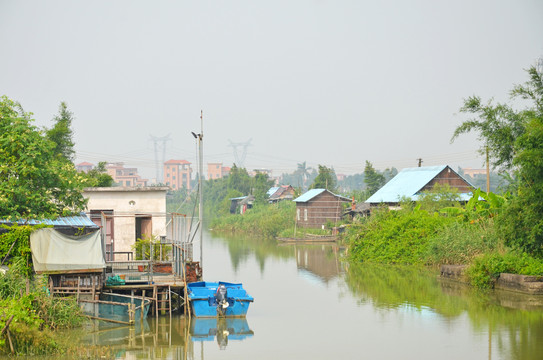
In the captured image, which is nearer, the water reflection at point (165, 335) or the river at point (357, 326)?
the river at point (357, 326)

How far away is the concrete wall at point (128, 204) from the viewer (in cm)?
2392

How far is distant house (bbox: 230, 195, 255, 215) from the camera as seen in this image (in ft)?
222

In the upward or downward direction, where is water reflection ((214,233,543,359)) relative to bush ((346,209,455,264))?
downward

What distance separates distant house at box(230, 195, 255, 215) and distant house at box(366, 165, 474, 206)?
27.1 meters

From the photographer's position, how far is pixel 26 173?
17375 millimetres

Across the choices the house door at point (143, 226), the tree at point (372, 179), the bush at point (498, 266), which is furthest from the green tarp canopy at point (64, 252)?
the tree at point (372, 179)

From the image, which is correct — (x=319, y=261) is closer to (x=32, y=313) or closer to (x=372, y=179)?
(x=32, y=313)

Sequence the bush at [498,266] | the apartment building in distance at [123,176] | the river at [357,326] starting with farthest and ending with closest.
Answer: the apartment building in distance at [123,176] → the bush at [498,266] → the river at [357,326]

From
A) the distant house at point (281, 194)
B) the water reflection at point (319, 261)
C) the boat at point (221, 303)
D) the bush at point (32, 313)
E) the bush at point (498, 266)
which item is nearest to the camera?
the bush at point (32, 313)

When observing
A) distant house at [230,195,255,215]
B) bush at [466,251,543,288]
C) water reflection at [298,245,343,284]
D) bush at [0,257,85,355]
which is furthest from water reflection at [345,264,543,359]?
distant house at [230,195,255,215]

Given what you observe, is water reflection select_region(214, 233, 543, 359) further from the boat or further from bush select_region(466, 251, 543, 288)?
the boat

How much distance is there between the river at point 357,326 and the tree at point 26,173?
3.71m

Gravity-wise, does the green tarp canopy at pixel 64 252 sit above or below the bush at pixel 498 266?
above

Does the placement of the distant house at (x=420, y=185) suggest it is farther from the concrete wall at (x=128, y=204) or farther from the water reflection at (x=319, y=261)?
the concrete wall at (x=128, y=204)
